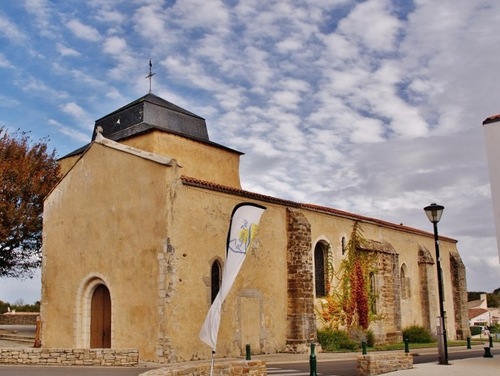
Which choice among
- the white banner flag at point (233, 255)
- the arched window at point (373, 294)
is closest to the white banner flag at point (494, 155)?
the white banner flag at point (233, 255)

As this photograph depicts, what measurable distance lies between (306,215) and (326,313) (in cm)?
423

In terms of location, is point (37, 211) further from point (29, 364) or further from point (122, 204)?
point (29, 364)

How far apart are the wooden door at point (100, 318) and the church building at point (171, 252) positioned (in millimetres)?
53

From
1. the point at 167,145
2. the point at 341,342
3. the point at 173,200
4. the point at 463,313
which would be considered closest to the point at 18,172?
the point at 167,145

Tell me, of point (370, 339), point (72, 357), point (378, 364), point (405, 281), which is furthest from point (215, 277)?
point (405, 281)

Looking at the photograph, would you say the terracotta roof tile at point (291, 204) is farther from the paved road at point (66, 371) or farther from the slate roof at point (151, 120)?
the paved road at point (66, 371)

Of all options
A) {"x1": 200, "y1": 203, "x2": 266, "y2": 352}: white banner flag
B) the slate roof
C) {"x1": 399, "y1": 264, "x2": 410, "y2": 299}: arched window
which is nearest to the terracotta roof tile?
{"x1": 399, "y1": 264, "x2": 410, "y2": 299}: arched window

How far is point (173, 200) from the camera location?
1858 cm

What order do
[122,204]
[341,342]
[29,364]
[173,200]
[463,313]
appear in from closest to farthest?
[29,364]
[173,200]
[122,204]
[341,342]
[463,313]

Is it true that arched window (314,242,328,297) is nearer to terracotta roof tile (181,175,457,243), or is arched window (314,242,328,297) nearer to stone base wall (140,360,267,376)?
terracotta roof tile (181,175,457,243)

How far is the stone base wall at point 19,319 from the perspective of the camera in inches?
1564

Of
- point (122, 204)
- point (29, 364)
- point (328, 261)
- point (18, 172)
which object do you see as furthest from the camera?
point (18, 172)

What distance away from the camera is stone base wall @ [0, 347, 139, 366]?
52.0ft

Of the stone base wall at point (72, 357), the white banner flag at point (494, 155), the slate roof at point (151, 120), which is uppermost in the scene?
the slate roof at point (151, 120)
